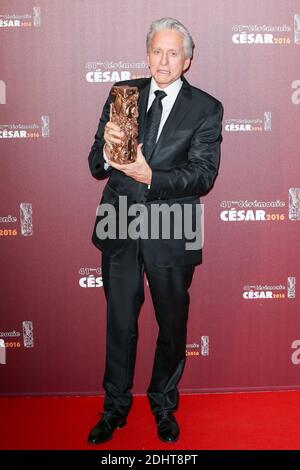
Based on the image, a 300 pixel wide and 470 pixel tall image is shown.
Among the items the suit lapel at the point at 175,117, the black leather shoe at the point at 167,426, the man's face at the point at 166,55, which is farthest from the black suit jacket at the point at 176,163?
the black leather shoe at the point at 167,426

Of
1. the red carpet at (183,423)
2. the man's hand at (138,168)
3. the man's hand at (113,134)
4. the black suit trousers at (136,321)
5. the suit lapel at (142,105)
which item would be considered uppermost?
the suit lapel at (142,105)

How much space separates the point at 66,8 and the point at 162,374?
188cm

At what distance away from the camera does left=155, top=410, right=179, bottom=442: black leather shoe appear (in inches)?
112

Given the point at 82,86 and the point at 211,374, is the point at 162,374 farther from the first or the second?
the point at 82,86

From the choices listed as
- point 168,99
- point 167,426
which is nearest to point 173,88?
point 168,99

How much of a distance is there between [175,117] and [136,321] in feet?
3.26

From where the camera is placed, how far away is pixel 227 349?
3.33 m

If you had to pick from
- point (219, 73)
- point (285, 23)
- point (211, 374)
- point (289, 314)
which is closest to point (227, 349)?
point (211, 374)

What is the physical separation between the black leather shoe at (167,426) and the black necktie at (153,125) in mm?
1283

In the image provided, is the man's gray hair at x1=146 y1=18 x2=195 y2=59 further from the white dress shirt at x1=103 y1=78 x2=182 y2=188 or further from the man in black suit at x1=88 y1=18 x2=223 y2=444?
the white dress shirt at x1=103 y1=78 x2=182 y2=188

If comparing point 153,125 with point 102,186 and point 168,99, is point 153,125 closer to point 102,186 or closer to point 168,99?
point 168,99

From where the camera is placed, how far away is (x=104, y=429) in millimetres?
2859

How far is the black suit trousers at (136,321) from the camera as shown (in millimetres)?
2746

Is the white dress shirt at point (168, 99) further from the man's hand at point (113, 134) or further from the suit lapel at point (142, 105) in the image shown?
the man's hand at point (113, 134)
